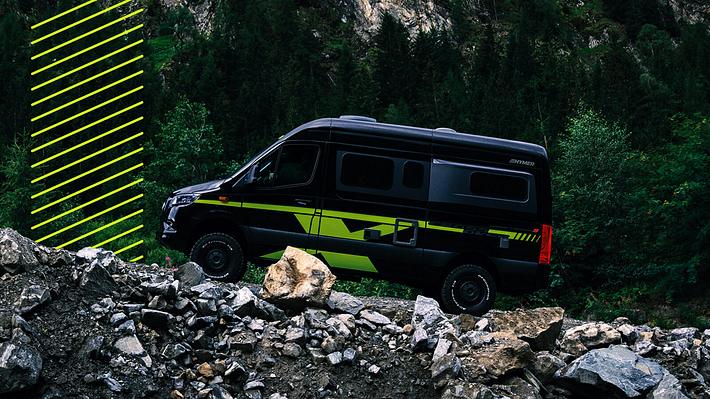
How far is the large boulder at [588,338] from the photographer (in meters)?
11.9

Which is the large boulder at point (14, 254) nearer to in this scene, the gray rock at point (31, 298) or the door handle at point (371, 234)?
the gray rock at point (31, 298)

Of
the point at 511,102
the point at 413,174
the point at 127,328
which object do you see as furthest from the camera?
the point at 511,102

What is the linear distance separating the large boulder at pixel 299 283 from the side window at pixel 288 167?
82.8 inches

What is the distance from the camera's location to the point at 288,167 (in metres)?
13.6

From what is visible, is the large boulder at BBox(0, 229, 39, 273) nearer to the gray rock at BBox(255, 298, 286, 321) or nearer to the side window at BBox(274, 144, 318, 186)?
the gray rock at BBox(255, 298, 286, 321)

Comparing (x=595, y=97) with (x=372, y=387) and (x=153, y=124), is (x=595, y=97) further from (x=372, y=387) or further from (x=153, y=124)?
(x=372, y=387)

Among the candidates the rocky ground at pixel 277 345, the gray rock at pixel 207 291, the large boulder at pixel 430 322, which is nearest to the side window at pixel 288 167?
the rocky ground at pixel 277 345

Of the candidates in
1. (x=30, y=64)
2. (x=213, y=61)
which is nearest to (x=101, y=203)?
(x=30, y=64)

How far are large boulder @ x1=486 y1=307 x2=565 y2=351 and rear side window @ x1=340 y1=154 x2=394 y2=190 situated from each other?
9.46 feet

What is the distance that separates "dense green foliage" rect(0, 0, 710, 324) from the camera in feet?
131

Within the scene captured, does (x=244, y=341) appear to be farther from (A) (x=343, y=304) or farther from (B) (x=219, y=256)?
(B) (x=219, y=256)

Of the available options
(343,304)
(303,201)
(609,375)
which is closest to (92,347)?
(343,304)

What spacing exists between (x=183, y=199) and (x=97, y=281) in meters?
3.36

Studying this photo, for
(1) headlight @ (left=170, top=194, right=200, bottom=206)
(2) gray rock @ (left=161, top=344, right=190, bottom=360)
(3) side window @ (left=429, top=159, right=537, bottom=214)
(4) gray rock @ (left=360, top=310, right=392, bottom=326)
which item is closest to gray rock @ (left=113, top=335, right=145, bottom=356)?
(2) gray rock @ (left=161, top=344, right=190, bottom=360)
